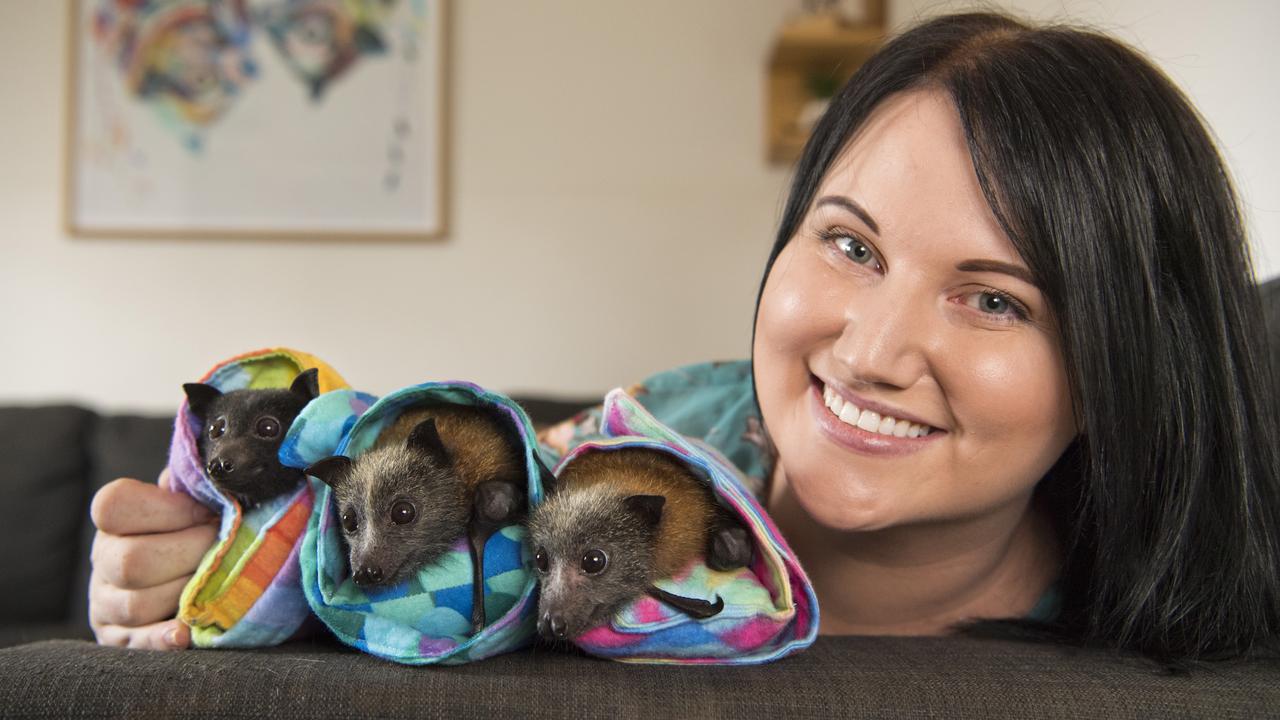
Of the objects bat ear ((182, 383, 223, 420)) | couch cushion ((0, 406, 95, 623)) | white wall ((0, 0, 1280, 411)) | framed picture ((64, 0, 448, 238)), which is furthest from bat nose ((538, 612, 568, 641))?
framed picture ((64, 0, 448, 238))

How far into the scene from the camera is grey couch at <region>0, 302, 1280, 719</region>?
697mm

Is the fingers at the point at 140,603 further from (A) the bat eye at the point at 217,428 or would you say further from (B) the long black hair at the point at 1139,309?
(B) the long black hair at the point at 1139,309

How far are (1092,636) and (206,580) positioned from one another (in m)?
0.99

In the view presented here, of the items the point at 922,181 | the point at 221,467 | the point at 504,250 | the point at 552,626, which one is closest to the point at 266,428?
the point at 221,467

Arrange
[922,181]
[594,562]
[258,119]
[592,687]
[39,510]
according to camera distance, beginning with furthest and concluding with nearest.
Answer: [258,119]
[39,510]
[922,181]
[594,562]
[592,687]

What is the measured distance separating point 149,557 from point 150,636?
0.08 m

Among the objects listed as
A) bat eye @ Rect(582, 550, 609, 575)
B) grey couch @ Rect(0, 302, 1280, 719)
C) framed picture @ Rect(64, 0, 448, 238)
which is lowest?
Result: grey couch @ Rect(0, 302, 1280, 719)

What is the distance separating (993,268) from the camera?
91 cm

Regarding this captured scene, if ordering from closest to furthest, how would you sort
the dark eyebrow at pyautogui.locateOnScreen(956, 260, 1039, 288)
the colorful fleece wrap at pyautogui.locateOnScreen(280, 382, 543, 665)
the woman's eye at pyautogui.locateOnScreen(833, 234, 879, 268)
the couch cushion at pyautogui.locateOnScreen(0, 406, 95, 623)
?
the colorful fleece wrap at pyautogui.locateOnScreen(280, 382, 543, 665)
the dark eyebrow at pyautogui.locateOnScreen(956, 260, 1039, 288)
the woman's eye at pyautogui.locateOnScreen(833, 234, 879, 268)
the couch cushion at pyautogui.locateOnScreen(0, 406, 95, 623)

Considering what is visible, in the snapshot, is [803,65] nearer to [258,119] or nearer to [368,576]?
[258,119]

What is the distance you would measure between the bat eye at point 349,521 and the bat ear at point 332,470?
3cm

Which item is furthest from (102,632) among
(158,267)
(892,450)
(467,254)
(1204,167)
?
(158,267)

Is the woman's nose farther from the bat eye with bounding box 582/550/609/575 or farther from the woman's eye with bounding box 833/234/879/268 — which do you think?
the bat eye with bounding box 582/550/609/575

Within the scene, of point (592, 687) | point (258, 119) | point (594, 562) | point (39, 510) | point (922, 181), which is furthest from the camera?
point (258, 119)
